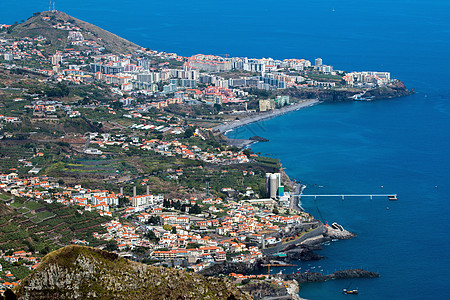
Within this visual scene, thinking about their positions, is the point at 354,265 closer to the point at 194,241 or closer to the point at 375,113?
the point at 194,241

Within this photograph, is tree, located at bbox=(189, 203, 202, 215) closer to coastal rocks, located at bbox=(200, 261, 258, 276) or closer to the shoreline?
coastal rocks, located at bbox=(200, 261, 258, 276)

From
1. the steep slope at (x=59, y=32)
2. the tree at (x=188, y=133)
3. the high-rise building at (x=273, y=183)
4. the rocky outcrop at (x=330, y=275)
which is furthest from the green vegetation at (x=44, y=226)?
the steep slope at (x=59, y=32)

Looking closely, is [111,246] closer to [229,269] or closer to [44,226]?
[44,226]

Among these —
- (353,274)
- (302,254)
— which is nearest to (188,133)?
(302,254)

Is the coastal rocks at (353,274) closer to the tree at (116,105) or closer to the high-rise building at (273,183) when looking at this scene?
the high-rise building at (273,183)

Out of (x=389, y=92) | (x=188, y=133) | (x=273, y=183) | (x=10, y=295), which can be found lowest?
(x=273, y=183)
